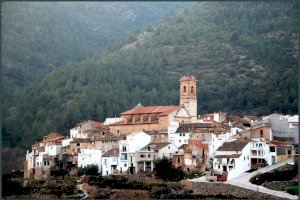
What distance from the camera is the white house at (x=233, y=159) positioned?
3250cm

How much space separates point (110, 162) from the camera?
117ft

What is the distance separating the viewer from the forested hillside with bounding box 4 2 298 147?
58.5 meters

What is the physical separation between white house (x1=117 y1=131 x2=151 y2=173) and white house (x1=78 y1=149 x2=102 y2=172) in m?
1.29

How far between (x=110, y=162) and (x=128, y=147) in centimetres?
111

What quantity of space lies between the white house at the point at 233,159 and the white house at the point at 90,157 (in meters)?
5.96

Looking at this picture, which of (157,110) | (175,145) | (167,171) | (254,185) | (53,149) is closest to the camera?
(254,185)

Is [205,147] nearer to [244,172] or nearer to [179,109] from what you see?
[244,172]

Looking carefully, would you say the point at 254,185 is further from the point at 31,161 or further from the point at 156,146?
the point at 31,161

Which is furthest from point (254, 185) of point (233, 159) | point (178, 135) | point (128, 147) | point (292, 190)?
point (128, 147)

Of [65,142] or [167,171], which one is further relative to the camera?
[65,142]

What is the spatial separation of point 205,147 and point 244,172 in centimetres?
252

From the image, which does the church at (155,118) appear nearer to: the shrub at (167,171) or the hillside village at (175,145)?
the hillside village at (175,145)

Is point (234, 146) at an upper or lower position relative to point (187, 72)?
lower

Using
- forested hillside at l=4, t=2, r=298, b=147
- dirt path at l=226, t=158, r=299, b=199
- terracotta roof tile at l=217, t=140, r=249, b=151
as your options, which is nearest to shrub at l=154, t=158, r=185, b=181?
terracotta roof tile at l=217, t=140, r=249, b=151
